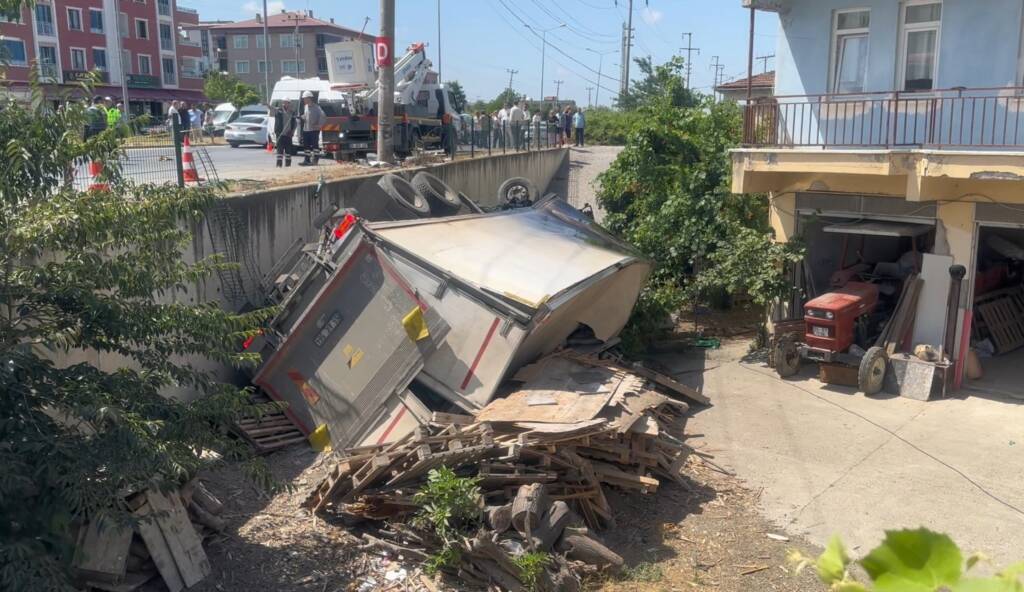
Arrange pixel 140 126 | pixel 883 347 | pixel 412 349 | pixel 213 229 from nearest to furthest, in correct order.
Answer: pixel 140 126 < pixel 412 349 < pixel 213 229 < pixel 883 347

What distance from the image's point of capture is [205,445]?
599cm

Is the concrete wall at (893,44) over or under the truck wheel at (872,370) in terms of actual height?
over

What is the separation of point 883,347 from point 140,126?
9.66 meters

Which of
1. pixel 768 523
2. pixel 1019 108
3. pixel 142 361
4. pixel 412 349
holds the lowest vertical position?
pixel 768 523

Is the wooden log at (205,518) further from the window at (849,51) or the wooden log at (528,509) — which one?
the window at (849,51)

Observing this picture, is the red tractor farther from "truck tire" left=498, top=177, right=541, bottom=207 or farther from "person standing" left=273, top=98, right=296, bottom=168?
"person standing" left=273, top=98, right=296, bottom=168

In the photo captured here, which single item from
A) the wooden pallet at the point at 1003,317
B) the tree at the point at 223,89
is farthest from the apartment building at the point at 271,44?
the wooden pallet at the point at 1003,317

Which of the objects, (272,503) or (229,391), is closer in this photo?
(229,391)

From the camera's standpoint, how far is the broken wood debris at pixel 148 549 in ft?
19.1

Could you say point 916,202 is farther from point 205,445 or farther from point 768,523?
point 205,445

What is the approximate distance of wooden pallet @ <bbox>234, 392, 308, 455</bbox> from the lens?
9289mm

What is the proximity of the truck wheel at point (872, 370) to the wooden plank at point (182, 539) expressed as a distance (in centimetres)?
831

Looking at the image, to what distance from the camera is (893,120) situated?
1209cm

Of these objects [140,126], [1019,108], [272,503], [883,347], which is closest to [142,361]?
[140,126]
